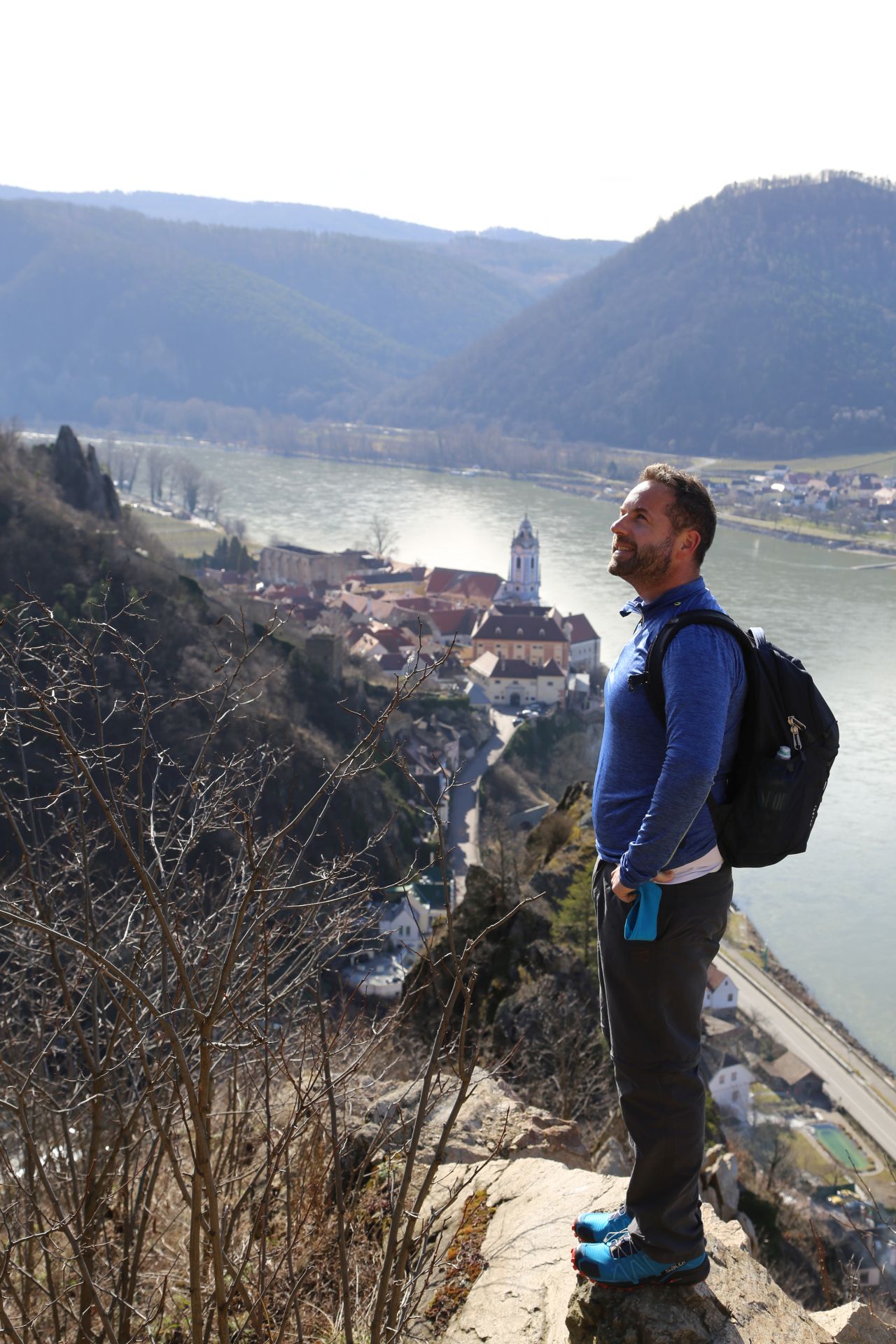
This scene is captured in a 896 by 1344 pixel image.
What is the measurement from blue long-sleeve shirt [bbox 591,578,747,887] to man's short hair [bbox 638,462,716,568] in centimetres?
8

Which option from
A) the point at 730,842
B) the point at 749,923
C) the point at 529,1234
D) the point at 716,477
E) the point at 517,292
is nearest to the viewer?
the point at 730,842

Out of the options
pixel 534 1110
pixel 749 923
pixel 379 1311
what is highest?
pixel 379 1311

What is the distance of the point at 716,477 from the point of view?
55656 mm

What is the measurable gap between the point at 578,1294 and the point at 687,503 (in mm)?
1181

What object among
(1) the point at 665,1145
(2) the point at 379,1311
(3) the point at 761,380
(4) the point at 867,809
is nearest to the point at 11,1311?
(2) the point at 379,1311

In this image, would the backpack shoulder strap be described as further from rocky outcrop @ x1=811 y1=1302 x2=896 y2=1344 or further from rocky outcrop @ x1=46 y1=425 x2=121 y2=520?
rocky outcrop @ x1=46 y1=425 x2=121 y2=520

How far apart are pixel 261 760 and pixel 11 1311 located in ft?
3.82

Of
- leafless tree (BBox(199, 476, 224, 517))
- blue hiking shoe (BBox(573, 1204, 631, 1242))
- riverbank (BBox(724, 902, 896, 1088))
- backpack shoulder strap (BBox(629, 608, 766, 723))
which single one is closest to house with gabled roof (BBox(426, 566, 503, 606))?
leafless tree (BBox(199, 476, 224, 517))

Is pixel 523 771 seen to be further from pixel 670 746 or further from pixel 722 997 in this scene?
pixel 670 746

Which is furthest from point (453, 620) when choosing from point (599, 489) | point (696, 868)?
point (696, 868)

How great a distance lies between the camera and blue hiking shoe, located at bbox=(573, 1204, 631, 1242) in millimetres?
1689

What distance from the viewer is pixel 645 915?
1.53m

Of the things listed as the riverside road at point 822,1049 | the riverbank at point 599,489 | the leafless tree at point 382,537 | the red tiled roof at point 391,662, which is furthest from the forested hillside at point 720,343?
the riverside road at point 822,1049

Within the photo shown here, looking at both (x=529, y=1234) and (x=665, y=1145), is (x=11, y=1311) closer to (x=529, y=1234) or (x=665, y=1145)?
(x=529, y=1234)
